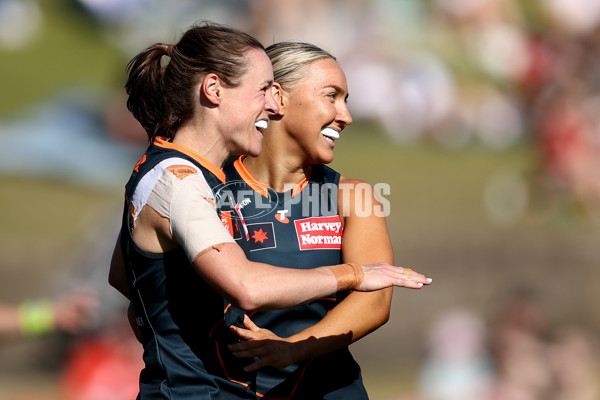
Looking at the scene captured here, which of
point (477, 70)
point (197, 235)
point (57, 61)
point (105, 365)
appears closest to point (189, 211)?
point (197, 235)

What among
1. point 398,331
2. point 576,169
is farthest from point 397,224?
point 576,169

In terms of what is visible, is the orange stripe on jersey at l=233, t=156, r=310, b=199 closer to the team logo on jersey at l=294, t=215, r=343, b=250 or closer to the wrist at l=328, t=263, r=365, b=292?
the team logo on jersey at l=294, t=215, r=343, b=250

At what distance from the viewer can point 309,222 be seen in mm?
3094

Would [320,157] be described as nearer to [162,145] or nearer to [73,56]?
[162,145]

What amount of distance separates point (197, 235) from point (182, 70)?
59cm

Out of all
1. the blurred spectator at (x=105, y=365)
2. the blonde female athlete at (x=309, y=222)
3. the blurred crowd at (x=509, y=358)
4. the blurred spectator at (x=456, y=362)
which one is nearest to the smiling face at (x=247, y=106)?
the blonde female athlete at (x=309, y=222)

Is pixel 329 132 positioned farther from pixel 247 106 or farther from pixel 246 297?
pixel 246 297

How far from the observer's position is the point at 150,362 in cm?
245

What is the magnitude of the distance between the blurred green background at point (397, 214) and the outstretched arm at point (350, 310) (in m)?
4.79

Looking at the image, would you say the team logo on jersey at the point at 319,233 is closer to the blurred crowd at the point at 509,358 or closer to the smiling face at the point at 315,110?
the smiling face at the point at 315,110

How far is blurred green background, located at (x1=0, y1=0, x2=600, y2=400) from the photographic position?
26.0ft

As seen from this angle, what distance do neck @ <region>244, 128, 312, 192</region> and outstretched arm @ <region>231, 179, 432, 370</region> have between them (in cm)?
19

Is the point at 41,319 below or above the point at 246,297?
below

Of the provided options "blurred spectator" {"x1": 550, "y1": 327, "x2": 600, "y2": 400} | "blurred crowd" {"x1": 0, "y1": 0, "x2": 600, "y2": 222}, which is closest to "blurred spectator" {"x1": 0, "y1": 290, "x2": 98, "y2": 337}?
"blurred spectator" {"x1": 550, "y1": 327, "x2": 600, "y2": 400}
